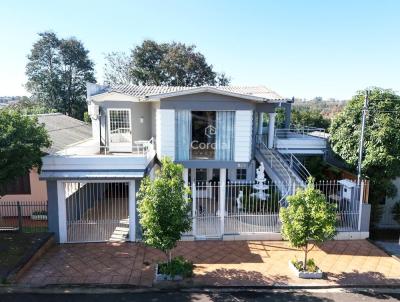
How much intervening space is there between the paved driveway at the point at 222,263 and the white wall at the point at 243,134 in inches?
169

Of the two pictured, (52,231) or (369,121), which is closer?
(52,231)

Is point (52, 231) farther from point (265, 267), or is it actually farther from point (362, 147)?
point (362, 147)

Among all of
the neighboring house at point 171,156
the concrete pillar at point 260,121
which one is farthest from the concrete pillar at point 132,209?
the concrete pillar at point 260,121

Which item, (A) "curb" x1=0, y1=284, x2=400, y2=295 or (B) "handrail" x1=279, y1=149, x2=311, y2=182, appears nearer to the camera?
(A) "curb" x1=0, y1=284, x2=400, y2=295

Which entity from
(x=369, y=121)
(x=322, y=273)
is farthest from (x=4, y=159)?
(x=369, y=121)

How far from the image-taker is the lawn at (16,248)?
1081cm

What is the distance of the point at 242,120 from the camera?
1525 cm

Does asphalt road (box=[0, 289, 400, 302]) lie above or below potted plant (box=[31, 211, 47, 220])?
below

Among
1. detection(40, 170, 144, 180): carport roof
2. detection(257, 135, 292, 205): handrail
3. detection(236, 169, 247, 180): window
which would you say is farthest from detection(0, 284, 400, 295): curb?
detection(236, 169, 247, 180): window

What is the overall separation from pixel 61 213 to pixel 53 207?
410mm

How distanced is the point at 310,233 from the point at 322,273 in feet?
5.42

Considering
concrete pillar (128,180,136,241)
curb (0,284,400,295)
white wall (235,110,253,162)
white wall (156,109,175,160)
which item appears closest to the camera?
curb (0,284,400,295)

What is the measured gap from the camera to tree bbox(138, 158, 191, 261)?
9773 millimetres

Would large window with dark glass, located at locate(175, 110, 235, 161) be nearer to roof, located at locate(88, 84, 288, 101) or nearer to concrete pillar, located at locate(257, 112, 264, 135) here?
roof, located at locate(88, 84, 288, 101)
